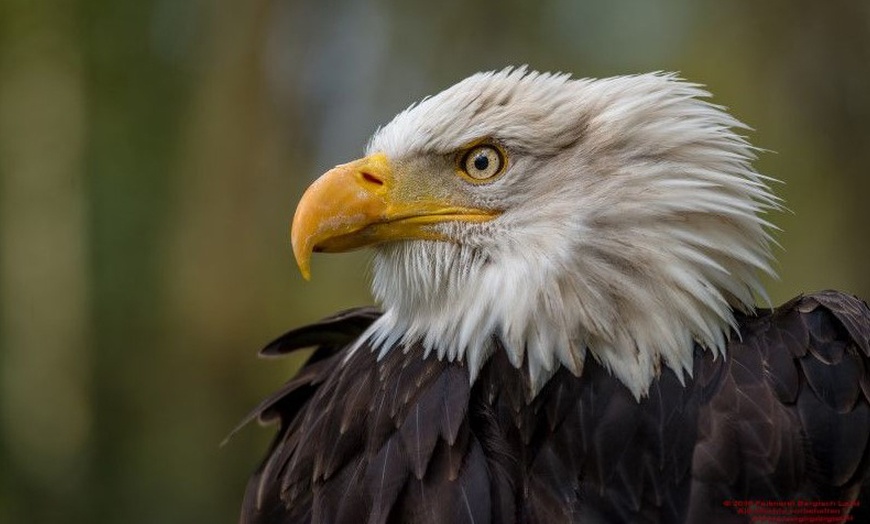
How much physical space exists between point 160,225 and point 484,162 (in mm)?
6678

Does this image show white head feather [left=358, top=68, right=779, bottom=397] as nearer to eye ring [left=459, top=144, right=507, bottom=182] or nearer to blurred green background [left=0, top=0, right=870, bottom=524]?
eye ring [left=459, top=144, right=507, bottom=182]

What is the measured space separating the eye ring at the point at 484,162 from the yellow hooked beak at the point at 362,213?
0.31 ft

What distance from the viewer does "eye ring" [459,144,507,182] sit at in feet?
8.79

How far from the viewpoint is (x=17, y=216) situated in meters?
8.45

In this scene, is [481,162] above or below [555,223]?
above

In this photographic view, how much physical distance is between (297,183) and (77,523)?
11.2ft

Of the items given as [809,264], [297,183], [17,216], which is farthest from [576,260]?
[17,216]

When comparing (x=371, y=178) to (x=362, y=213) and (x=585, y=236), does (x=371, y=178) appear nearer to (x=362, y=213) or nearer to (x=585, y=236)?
(x=362, y=213)

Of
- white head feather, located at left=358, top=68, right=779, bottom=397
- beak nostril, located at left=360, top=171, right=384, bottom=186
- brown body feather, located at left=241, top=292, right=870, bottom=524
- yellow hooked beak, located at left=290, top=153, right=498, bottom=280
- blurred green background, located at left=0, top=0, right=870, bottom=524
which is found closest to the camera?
brown body feather, located at left=241, top=292, right=870, bottom=524

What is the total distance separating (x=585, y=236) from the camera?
2490 mm

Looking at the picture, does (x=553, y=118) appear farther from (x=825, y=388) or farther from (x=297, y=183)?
(x=297, y=183)

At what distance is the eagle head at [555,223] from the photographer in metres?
2.46

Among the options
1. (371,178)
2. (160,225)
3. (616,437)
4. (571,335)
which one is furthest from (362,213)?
(160,225)

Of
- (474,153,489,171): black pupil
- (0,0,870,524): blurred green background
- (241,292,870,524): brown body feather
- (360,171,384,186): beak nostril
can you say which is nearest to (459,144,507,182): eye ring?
(474,153,489,171): black pupil
